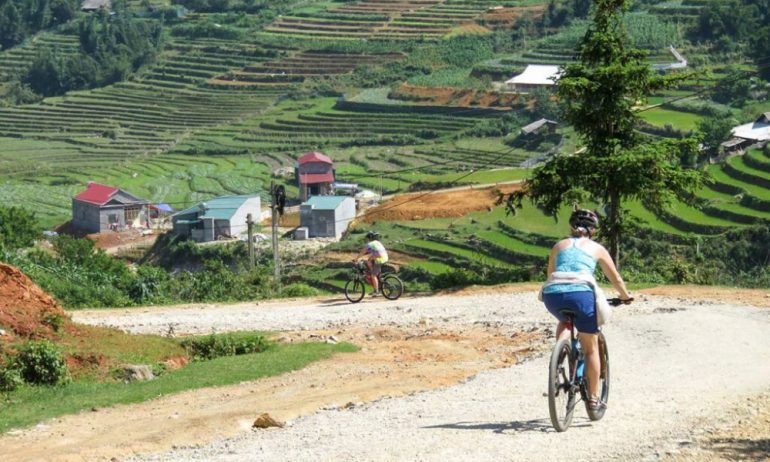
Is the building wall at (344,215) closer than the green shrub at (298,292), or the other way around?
the green shrub at (298,292)

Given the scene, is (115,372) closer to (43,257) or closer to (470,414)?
(470,414)

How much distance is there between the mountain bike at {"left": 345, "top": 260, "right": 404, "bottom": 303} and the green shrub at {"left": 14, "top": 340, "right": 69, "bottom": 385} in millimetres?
10098

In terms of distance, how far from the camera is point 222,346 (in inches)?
790

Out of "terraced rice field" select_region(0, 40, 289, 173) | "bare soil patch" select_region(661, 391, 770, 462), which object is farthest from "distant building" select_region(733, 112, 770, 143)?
"bare soil patch" select_region(661, 391, 770, 462)

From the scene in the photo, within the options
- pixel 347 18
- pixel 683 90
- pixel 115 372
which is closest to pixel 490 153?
pixel 683 90

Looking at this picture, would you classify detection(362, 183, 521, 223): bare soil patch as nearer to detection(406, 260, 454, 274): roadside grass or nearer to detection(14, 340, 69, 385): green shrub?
detection(406, 260, 454, 274): roadside grass

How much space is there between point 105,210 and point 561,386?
68321 millimetres

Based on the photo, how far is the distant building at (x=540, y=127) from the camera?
9206 cm

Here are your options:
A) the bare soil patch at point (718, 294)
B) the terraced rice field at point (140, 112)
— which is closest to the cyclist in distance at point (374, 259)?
the bare soil patch at point (718, 294)

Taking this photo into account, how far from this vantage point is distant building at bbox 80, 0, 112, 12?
536 ft

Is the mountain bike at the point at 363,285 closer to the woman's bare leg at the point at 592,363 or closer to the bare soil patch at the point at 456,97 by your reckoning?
the woman's bare leg at the point at 592,363

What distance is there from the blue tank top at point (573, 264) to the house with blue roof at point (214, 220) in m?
59.1

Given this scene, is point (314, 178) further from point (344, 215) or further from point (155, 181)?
point (155, 181)

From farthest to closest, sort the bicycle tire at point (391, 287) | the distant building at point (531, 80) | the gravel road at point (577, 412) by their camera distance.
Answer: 1. the distant building at point (531, 80)
2. the bicycle tire at point (391, 287)
3. the gravel road at point (577, 412)
